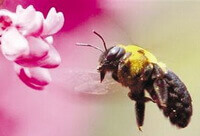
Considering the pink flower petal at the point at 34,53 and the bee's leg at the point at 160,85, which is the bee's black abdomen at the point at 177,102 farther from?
the pink flower petal at the point at 34,53

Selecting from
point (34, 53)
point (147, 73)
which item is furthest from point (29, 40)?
point (147, 73)

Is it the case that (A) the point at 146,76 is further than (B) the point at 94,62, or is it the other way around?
(B) the point at 94,62

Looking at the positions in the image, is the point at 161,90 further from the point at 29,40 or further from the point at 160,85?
the point at 29,40

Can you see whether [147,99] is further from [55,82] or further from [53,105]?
[53,105]

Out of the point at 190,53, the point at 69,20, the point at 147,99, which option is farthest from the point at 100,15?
the point at 147,99

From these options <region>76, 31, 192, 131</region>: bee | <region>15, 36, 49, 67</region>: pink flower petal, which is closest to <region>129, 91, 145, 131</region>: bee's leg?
<region>76, 31, 192, 131</region>: bee
